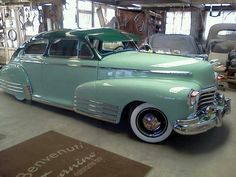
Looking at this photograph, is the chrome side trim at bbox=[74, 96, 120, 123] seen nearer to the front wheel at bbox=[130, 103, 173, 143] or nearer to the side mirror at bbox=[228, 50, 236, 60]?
the front wheel at bbox=[130, 103, 173, 143]

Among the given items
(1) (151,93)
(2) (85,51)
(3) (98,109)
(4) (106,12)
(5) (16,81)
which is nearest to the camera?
(1) (151,93)

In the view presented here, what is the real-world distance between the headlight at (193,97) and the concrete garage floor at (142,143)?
23.3 inches

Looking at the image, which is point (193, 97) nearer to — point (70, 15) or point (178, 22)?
point (70, 15)

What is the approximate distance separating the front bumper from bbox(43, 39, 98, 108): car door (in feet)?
4.39

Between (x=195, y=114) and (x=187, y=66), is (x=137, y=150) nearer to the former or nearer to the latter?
(x=195, y=114)

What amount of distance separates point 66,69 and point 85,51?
1.38ft

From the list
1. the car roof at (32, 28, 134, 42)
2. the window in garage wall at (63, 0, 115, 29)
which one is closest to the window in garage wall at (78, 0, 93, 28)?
the window in garage wall at (63, 0, 115, 29)

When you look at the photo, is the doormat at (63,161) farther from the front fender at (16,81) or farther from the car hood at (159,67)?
the front fender at (16,81)

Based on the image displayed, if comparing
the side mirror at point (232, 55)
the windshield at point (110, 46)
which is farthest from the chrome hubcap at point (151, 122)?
the side mirror at point (232, 55)

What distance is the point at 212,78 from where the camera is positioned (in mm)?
3014

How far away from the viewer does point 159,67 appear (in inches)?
115

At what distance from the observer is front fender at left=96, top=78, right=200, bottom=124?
2.56 m

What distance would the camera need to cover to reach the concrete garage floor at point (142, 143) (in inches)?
95.9

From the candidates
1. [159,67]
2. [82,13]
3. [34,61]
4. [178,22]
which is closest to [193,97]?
[159,67]
